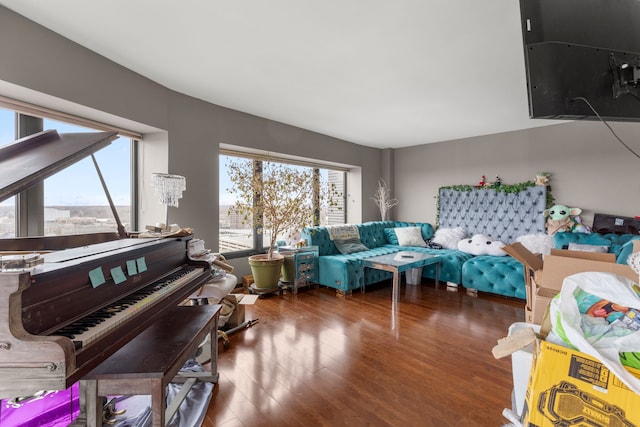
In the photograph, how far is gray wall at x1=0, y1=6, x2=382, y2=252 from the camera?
6.41 feet

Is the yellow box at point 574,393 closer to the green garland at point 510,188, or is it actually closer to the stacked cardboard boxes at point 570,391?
the stacked cardboard boxes at point 570,391

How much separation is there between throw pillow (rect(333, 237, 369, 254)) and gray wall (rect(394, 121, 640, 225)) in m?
1.78

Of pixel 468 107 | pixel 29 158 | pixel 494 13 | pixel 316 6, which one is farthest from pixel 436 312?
pixel 29 158

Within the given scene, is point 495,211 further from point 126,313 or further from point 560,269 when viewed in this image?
point 126,313

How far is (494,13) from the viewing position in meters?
1.81

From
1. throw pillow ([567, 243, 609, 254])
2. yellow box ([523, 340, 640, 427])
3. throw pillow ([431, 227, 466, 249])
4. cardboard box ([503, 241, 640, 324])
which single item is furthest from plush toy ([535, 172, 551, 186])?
yellow box ([523, 340, 640, 427])

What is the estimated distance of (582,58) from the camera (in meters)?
1.38

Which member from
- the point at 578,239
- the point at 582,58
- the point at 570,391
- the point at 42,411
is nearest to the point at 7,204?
the point at 42,411

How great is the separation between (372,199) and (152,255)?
4718mm

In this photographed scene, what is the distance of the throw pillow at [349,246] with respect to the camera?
4.35m

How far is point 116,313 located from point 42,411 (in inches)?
41.1

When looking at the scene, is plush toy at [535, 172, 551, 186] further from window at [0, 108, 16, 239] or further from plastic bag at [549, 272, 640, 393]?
window at [0, 108, 16, 239]

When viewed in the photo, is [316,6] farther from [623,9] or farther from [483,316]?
[483,316]

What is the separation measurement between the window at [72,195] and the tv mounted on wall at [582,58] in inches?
110
